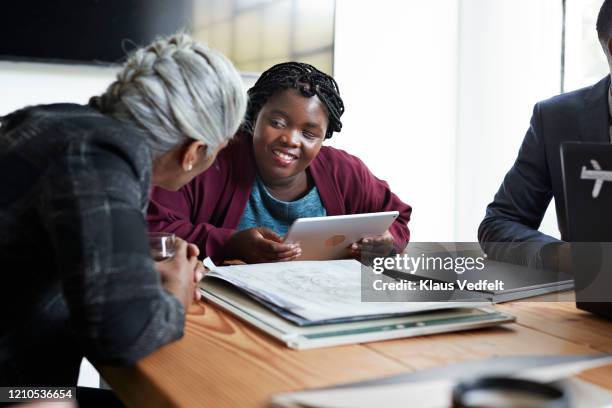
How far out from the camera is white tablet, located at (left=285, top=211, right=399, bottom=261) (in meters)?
1.31

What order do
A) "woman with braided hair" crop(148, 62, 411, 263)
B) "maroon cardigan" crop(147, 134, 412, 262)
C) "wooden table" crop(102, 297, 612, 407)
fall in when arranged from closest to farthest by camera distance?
1. "wooden table" crop(102, 297, 612, 407)
2. "maroon cardigan" crop(147, 134, 412, 262)
3. "woman with braided hair" crop(148, 62, 411, 263)

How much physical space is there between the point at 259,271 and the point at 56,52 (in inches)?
63.9

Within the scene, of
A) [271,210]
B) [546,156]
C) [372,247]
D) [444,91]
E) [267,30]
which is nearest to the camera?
[372,247]

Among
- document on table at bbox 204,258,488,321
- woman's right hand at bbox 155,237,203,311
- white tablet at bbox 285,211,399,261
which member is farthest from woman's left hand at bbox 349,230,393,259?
woman's right hand at bbox 155,237,203,311

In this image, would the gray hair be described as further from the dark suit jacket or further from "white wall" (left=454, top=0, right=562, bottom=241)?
"white wall" (left=454, top=0, right=562, bottom=241)

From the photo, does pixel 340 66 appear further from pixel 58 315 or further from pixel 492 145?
pixel 58 315

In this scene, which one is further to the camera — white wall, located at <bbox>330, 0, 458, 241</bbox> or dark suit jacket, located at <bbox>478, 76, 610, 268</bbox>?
white wall, located at <bbox>330, 0, 458, 241</bbox>

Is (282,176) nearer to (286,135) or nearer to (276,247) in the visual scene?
(286,135)

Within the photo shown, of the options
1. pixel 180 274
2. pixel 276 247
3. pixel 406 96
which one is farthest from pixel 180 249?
pixel 406 96

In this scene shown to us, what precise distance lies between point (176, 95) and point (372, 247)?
678mm

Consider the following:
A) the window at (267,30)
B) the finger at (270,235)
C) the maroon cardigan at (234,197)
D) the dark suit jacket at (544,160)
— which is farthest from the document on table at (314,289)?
the window at (267,30)

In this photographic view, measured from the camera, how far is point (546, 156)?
1.71m

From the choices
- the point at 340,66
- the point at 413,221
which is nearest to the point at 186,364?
the point at 340,66

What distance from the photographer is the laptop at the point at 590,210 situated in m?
0.83
